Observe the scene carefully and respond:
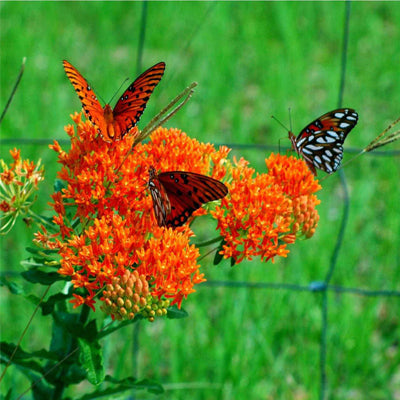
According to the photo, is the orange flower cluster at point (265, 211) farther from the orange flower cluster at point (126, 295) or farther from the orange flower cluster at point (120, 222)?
the orange flower cluster at point (126, 295)

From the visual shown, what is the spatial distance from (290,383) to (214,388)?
1.55ft

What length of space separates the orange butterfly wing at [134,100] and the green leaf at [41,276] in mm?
484

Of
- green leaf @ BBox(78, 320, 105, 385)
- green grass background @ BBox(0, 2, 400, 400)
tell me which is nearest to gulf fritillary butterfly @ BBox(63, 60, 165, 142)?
green grass background @ BBox(0, 2, 400, 400)

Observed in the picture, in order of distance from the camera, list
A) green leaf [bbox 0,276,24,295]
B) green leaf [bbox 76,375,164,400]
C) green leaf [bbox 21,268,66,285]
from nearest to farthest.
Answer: green leaf [bbox 21,268,66,285], green leaf [bbox 0,276,24,295], green leaf [bbox 76,375,164,400]

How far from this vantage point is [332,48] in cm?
691

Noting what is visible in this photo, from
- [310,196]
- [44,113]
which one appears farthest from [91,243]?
[44,113]

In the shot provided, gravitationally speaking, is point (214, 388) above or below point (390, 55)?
below

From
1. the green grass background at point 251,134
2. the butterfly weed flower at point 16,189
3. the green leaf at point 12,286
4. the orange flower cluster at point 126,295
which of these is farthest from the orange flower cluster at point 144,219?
the green grass background at point 251,134

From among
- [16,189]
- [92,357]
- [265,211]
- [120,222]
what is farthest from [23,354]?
[265,211]

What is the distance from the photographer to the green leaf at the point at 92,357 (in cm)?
212

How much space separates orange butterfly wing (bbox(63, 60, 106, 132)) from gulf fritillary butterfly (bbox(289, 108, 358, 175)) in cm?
A: 66

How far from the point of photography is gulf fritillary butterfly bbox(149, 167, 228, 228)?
79.4 inches

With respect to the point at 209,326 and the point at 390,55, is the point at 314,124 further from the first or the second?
the point at 390,55

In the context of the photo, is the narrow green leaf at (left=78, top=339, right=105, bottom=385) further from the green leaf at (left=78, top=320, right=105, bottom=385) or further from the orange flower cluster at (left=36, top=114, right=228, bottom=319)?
the orange flower cluster at (left=36, top=114, right=228, bottom=319)
